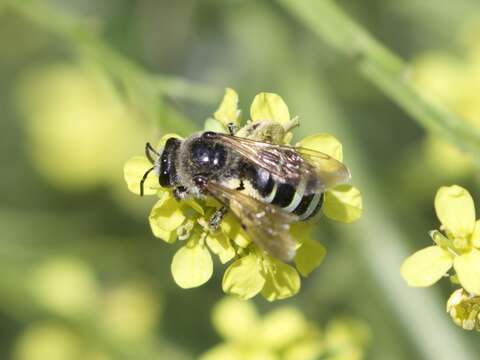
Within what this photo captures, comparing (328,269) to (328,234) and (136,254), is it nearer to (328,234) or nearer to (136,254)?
(328,234)

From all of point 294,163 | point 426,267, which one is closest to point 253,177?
point 294,163

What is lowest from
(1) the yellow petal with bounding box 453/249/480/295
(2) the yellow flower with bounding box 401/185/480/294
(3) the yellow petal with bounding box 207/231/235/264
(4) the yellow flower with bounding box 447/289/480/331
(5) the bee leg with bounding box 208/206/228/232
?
(4) the yellow flower with bounding box 447/289/480/331

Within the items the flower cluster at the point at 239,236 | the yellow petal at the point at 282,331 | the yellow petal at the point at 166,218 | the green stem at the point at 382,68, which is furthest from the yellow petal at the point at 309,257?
the yellow petal at the point at 282,331

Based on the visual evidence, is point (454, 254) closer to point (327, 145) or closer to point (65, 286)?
point (327, 145)

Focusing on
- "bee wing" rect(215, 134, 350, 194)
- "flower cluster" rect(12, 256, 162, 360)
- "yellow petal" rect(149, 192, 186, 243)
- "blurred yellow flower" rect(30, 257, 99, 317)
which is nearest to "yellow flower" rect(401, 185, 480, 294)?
"bee wing" rect(215, 134, 350, 194)

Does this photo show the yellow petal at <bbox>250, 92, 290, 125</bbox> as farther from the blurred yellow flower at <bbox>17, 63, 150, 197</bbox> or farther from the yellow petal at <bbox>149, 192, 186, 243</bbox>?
the blurred yellow flower at <bbox>17, 63, 150, 197</bbox>

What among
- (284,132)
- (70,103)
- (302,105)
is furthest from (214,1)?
(284,132)

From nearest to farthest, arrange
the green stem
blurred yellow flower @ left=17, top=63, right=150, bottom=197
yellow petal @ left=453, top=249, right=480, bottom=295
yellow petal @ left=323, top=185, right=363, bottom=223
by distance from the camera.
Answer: yellow petal @ left=453, top=249, right=480, bottom=295, yellow petal @ left=323, top=185, right=363, bottom=223, the green stem, blurred yellow flower @ left=17, top=63, right=150, bottom=197

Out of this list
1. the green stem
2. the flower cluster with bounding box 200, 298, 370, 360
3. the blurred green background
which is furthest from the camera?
the blurred green background
